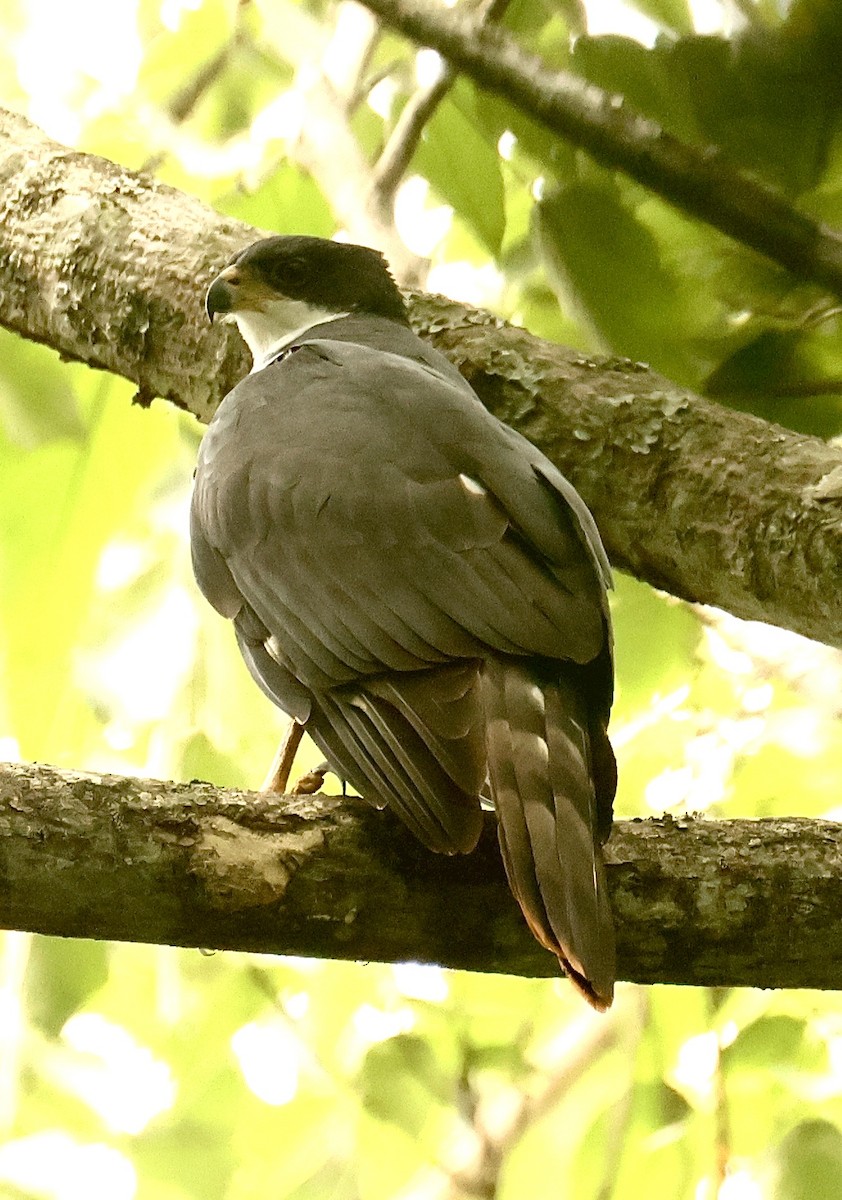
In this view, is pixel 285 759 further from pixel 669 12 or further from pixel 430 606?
pixel 669 12

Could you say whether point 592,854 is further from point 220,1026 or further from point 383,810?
point 220,1026

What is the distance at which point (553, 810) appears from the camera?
65.9 inches

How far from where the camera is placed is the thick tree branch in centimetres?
200

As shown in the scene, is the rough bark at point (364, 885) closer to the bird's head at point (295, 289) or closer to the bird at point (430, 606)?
the bird at point (430, 606)

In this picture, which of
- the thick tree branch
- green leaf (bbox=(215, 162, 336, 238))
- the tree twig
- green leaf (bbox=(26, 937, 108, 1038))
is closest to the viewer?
the thick tree branch

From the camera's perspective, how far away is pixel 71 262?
2727 millimetres

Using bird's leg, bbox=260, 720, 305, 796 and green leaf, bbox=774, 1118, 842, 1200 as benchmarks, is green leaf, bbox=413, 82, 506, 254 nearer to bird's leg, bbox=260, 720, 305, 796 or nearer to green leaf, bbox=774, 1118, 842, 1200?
bird's leg, bbox=260, 720, 305, 796

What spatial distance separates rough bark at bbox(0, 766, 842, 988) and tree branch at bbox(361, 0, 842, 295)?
86cm

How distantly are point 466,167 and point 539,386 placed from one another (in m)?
0.40

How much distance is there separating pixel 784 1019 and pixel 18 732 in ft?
4.95

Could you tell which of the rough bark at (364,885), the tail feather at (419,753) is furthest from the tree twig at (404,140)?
the rough bark at (364,885)

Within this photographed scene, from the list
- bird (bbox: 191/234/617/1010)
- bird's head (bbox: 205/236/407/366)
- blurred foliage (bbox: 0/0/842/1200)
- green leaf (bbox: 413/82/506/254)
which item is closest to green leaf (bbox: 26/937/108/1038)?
blurred foliage (bbox: 0/0/842/1200)

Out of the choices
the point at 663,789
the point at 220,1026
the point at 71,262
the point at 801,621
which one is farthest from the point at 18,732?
the point at 801,621

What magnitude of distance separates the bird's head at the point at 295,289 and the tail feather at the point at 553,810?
115cm
